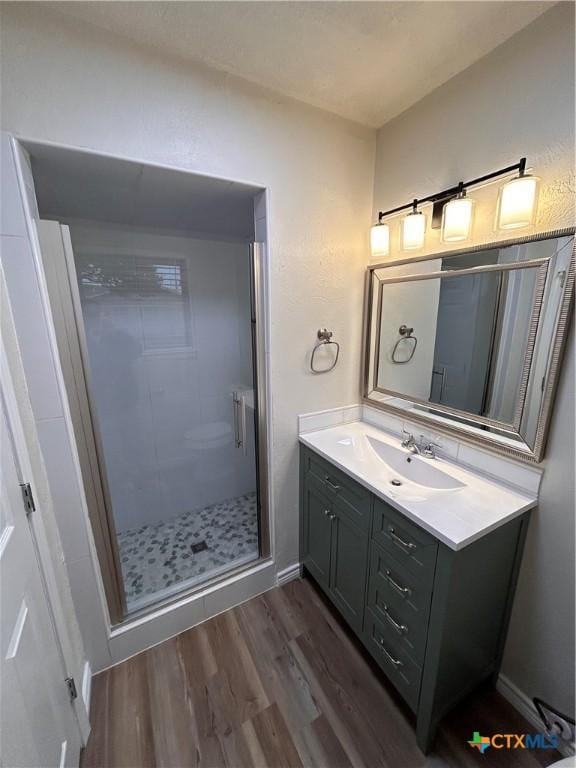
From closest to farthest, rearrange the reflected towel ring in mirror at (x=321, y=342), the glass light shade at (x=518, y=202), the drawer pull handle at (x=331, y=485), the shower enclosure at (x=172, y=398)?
the glass light shade at (x=518, y=202)
the drawer pull handle at (x=331, y=485)
the reflected towel ring in mirror at (x=321, y=342)
the shower enclosure at (x=172, y=398)

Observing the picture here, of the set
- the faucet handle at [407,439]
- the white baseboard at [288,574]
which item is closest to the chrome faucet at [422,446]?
the faucet handle at [407,439]

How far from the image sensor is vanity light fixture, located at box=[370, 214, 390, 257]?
161 centimetres

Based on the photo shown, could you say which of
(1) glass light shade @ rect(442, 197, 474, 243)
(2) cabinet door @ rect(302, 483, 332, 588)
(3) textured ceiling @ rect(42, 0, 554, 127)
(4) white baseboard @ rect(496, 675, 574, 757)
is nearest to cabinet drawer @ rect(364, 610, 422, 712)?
(2) cabinet door @ rect(302, 483, 332, 588)

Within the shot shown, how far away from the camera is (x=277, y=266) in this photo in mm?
1519

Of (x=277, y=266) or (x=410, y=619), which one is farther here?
(x=277, y=266)

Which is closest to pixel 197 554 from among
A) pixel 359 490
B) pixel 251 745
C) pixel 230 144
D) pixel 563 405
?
pixel 251 745

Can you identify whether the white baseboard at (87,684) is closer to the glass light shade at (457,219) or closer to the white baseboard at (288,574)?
the white baseboard at (288,574)

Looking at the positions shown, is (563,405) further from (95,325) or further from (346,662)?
(95,325)

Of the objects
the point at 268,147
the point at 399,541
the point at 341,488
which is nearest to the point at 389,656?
the point at 399,541

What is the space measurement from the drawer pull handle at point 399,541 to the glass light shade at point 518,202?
3.88 ft

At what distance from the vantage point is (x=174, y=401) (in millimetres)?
2387

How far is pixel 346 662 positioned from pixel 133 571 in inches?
51.3

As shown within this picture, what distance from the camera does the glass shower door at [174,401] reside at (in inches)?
80.3

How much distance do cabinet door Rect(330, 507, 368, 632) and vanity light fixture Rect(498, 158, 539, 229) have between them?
133cm
